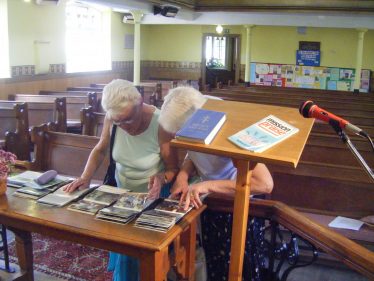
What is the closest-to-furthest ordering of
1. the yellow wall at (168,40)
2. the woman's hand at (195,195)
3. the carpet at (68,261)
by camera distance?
the woman's hand at (195,195)
the carpet at (68,261)
the yellow wall at (168,40)

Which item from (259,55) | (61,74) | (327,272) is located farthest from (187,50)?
(327,272)

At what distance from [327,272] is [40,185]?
2388 mm

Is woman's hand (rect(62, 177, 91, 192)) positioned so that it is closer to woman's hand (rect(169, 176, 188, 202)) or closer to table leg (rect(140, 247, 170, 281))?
woman's hand (rect(169, 176, 188, 202))

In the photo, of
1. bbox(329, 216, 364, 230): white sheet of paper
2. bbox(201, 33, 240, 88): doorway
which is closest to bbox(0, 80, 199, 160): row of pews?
bbox(329, 216, 364, 230): white sheet of paper

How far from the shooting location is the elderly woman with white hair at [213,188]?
1.68m

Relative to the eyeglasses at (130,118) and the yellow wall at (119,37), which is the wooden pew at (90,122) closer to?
the eyeglasses at (130,118)

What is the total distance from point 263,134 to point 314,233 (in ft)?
1.19

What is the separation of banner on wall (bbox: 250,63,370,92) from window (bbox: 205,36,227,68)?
300cm

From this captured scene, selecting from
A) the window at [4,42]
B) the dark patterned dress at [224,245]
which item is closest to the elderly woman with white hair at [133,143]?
the dark patterned dress at [224,245]

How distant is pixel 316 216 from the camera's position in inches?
117

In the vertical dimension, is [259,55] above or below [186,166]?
above

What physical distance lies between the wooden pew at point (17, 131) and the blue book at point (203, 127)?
2.66m

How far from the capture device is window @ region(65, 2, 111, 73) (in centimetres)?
979

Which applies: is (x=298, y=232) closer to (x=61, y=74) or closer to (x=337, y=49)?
(x=61, y=74)
